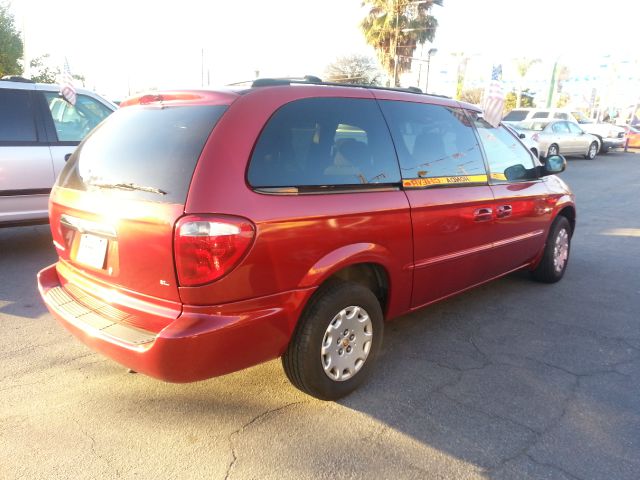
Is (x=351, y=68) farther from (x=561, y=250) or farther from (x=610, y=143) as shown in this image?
(x=561, y=250)

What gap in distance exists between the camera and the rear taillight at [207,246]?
2195 millimetres

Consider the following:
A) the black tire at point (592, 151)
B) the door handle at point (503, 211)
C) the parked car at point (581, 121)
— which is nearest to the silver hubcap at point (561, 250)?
the door handle at point (503, 211)

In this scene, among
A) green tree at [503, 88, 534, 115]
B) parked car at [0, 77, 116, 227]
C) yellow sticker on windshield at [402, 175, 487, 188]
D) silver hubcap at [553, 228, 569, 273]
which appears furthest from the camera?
green tree at [503, 88, 534, 115]

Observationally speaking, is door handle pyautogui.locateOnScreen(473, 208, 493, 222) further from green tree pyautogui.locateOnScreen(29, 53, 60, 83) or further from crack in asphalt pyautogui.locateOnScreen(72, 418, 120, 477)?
green tree pyautogui.locateOnScreen(29, 53, 60, 83)

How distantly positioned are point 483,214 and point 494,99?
2.71 metres

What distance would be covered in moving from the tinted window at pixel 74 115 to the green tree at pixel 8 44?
20.1m

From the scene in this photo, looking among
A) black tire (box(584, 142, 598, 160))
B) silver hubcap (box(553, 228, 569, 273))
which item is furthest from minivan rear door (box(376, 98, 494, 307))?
black tire (box(584, 142, 598, 160))

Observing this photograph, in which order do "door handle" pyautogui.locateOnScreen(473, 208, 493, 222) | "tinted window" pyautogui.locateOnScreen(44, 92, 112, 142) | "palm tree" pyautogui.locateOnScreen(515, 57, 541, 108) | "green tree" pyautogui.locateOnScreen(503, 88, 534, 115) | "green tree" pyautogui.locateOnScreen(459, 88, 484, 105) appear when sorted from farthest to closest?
"green tree" pyautogui.locateOnScreen(459, 88, 484, 105), "palm tree" pyautogui.locateOnScreen(515, 57, 541, 108), "green tree" pyautogui.locateOnScreen(503, 88, 534, 115), "tinted window" pyautogui.locateOnScreen(44, 92, 112, 142), "door handle" pyautogui.locateOnScreen(473, 208, 493, 222)

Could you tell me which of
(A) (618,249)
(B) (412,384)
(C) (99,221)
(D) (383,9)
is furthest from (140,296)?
(D) (383,9)

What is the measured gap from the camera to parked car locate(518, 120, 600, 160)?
17.2 metres

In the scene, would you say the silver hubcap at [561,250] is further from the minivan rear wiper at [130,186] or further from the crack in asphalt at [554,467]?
the minivan rear wiper at [130,186]

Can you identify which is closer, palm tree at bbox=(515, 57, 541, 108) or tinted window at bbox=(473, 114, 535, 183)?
tinted window at bbox=(473, 114, 535, 183)

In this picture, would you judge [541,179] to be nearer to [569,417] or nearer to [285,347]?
[569,417]

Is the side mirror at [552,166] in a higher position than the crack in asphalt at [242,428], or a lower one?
higher
